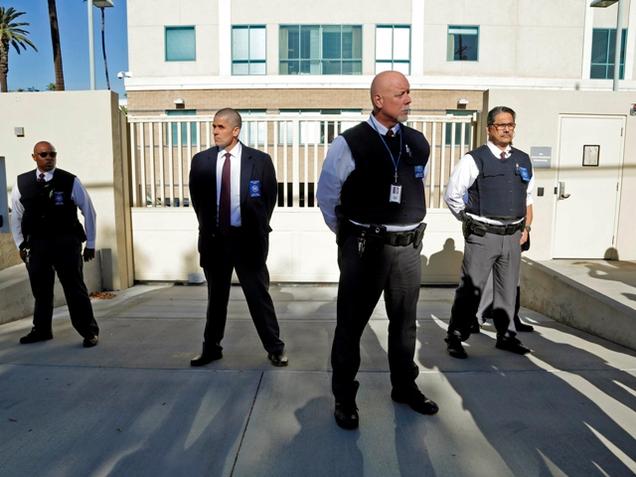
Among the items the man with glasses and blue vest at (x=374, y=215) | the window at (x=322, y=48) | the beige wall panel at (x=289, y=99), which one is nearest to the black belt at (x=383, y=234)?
the man with glasses and blue vest at (x=374, y=215)

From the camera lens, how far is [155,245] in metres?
7.16

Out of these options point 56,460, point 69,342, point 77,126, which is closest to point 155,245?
point 77,126

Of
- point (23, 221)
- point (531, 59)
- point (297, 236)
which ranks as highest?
point (531, 59)

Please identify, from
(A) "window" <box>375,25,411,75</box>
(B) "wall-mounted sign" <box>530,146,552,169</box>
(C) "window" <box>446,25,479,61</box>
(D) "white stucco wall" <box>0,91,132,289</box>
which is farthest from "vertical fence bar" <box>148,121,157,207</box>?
(C) "window" <box>446,25,479,61</box>

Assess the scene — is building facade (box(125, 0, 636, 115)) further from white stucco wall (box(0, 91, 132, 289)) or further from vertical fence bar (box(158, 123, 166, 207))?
white stucco wall (box(0, 91, 132, 289))

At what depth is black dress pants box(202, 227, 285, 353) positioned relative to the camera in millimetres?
3701

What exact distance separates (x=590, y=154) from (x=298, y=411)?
5544 mm

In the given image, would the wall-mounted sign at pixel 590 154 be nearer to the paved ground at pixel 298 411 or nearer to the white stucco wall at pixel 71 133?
the paved ground at pixel 298 411

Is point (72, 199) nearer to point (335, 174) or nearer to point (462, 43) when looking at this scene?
point (335, 174)

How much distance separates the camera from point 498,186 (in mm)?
3984

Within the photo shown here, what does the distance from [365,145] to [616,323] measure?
3.10 metres

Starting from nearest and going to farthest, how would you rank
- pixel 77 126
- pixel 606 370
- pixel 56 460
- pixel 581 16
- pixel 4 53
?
1. pixel 56 460
2. pixel 606 370
3. pixel 77 126
4. pixel 581 16
5. pixel 4 53

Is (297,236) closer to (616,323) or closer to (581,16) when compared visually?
(616,323)

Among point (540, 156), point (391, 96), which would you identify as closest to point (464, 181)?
point (391, 96)
